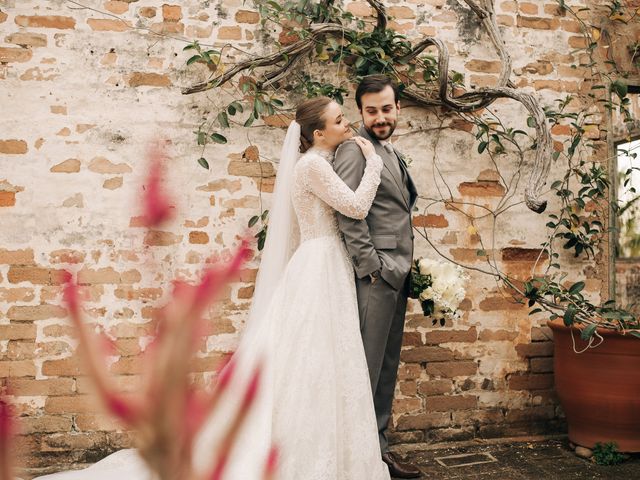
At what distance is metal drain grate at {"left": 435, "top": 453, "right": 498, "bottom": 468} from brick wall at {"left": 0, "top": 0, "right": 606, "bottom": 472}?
0.23 m

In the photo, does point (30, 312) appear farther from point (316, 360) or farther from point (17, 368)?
point (316, 360)

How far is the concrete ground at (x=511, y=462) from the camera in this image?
10.2ft

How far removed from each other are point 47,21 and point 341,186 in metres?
1.90

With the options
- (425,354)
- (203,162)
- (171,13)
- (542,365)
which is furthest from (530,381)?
(171,13)

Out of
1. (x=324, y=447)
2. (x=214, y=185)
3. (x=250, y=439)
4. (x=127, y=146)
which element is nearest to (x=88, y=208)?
(x=127, y=146)

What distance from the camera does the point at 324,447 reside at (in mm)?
2520

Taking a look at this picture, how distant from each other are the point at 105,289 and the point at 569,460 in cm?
270

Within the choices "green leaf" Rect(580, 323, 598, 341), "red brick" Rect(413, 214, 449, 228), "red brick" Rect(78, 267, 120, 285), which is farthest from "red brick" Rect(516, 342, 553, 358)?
"red brick" Rect(78, 267, 120, 285)

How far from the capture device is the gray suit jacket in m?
2.73

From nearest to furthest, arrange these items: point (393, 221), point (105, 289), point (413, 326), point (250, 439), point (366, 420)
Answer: point (250, 439) < point (366, 420) < point (393, 221) < point (105, 289) < point (413, 326)

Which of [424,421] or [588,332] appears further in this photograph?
[424,421]

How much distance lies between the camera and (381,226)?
9.37 feet

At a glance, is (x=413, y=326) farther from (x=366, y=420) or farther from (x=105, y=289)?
(x=105, y=289)

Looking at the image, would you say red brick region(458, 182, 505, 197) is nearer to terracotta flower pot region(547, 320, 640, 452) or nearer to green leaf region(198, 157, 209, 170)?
terracotta flower pot region(547, 320, 640, 452)
